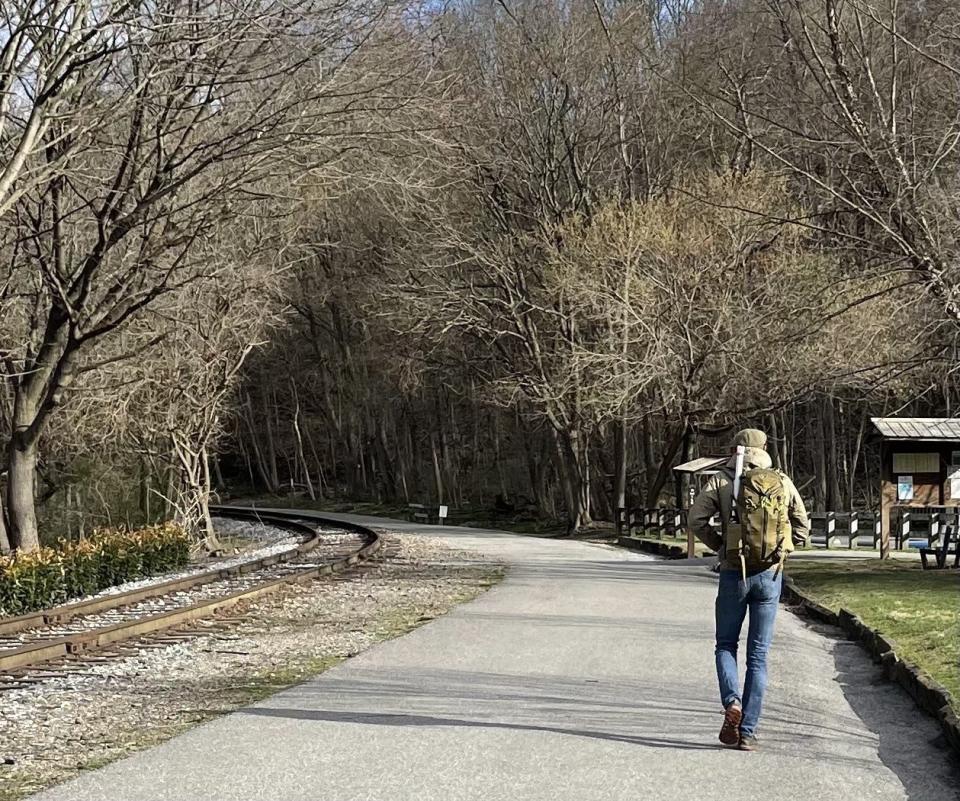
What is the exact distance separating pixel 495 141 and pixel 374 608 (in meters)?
24.8

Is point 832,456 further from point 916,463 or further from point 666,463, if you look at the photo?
point 916,463

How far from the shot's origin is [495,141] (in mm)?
38750

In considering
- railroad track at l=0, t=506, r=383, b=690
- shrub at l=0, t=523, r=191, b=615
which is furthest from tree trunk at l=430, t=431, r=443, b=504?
shrub at l=0, t=523, r=191, b=615

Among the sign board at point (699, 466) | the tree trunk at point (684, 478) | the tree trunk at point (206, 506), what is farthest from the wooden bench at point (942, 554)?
the tree trunk at point (206, 506)

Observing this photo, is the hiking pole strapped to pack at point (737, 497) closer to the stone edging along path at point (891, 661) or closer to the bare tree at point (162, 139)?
the stone edging along path at point (891, 661)

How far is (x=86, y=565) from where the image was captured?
68.4 ft

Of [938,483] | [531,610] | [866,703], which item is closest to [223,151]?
[531,610]

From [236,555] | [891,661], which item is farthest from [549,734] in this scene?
[236,555]

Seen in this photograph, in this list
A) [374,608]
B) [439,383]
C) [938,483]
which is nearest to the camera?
[374,608]

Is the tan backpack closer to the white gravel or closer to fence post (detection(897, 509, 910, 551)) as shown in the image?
the white gravel

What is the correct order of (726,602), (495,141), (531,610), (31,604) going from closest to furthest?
(726,602), (531,610), (31,604), (495,141)

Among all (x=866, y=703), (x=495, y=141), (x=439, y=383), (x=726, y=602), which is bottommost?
(x=866, y=703)

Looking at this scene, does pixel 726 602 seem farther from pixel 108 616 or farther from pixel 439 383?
pixel 439 383

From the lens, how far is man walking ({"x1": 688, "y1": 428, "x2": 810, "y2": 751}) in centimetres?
745
